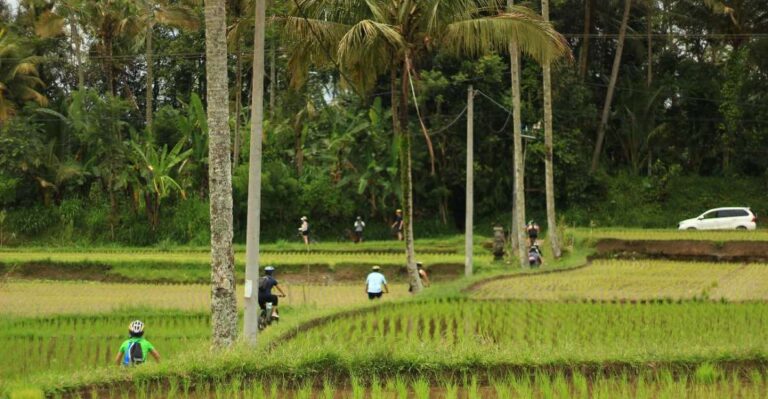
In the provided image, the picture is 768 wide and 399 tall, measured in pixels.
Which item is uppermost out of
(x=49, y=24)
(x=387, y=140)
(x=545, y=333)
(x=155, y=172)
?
(x=49, y=24)

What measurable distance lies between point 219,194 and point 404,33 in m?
9.13

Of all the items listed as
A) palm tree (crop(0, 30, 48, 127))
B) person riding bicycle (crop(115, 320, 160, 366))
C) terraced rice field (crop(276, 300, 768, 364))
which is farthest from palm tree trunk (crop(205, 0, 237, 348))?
palm tree (crop(0, 30, 48, 127))

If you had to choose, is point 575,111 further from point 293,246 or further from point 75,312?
point 75,312

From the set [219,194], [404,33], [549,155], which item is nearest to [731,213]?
[549,155]

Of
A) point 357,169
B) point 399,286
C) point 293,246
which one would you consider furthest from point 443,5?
point 357,169

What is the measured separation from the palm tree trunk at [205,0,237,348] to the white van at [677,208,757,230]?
88.2ft

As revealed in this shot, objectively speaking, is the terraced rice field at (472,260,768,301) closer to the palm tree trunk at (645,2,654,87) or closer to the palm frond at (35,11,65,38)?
the palm tree trunk at (645,2,654,87)

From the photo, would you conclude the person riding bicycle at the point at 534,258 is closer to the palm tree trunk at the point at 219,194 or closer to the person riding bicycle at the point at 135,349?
the palm tree trunk at the point at 219,194

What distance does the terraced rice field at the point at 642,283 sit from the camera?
20.1 meters

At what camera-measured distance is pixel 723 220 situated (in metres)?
37.6

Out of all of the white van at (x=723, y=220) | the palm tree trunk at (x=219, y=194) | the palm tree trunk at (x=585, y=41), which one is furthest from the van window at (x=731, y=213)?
the palm tree trunk at (x=219, y=194)

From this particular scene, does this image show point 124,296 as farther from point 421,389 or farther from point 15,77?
point 15,77

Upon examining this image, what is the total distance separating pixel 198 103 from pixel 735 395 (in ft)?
93.3

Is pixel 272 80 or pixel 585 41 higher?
pixel 585 41
